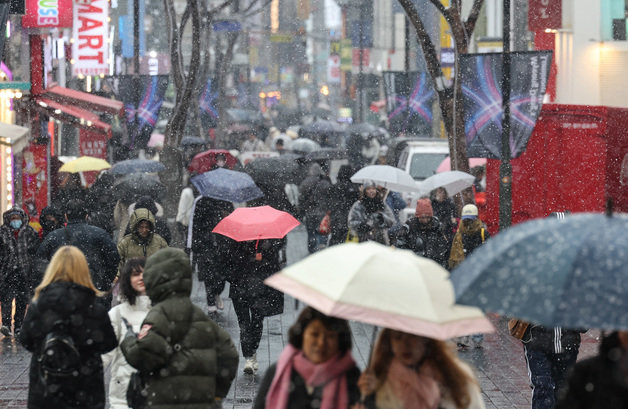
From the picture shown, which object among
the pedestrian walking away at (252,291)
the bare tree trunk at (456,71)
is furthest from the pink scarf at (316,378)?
the bare tree trunk at (456,71)

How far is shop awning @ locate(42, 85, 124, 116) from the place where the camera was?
2367 cm

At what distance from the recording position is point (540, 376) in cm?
783

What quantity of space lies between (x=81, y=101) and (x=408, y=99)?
10250 mm

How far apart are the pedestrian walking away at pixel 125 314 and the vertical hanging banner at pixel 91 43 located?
21.4 m

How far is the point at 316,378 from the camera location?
4.57 metres

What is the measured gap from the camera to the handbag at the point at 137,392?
588cm

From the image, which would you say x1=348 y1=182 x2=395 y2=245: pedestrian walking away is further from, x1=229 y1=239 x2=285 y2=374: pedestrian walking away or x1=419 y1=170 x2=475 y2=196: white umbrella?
x1=419 y1=170 x2=475 y2=196: white umbrella


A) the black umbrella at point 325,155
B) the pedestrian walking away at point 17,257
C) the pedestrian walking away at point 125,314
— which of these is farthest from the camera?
the black umbrella at point 325,155

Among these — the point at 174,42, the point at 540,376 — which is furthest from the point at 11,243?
the point at 174,42

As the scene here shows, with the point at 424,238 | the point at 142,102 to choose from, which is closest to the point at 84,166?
the point at 142,102

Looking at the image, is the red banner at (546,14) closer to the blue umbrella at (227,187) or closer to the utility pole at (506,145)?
the utility pole at (506,145)

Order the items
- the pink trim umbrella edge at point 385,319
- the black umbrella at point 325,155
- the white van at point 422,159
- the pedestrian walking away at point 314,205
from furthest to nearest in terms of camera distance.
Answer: the black umbrella at point 325,155 → the white van at point 422,159 → the pedestrian walking away at point 314,205 → the pink trim umbrella edge at point 385,319

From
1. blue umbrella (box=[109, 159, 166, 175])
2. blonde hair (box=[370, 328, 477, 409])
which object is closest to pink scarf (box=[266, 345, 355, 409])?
blonde hair (box=[370, 328, 477, 409])

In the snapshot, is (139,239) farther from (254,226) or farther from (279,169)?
(279,169)
